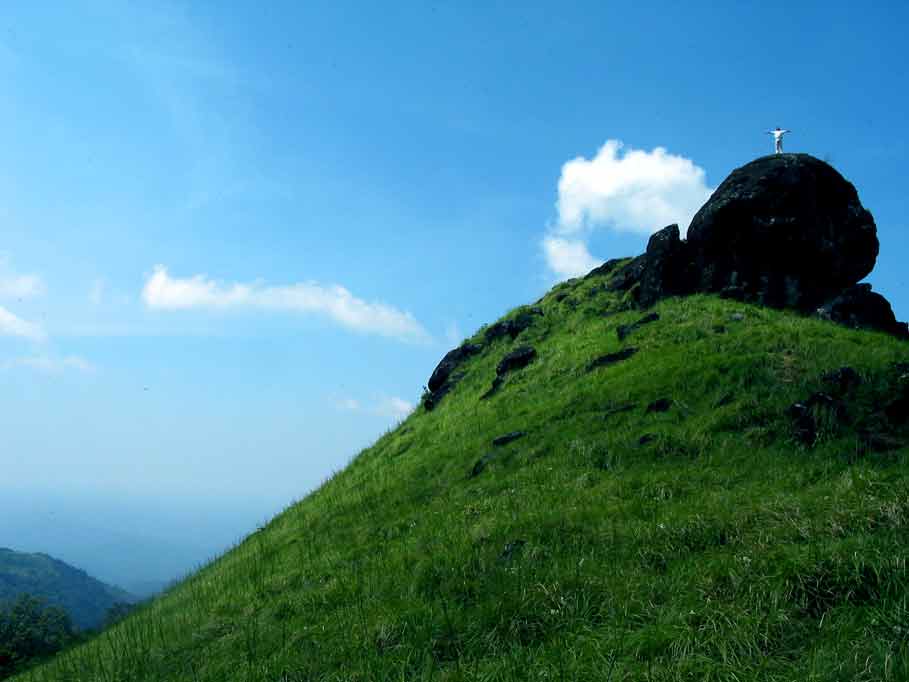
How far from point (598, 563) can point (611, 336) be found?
18250mm

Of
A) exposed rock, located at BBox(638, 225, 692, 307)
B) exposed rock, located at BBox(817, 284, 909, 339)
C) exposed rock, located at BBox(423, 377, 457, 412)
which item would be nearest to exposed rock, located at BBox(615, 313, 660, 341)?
exposed rock, located at BBox(638, 225, 692, 307)

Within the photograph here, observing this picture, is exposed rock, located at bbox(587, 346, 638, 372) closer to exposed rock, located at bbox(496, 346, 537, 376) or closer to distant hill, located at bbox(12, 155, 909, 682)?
distant hill, located at bbox(12, 155, 909, 682)

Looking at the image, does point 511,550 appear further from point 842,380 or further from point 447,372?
point 447,372

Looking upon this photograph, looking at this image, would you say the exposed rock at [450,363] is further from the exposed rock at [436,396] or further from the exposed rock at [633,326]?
the exposed rock at [633,326]

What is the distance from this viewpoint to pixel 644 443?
52.3 feet

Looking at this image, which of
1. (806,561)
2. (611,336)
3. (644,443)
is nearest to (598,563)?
(806,561)

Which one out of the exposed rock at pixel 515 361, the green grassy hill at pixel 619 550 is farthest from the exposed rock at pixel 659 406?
the exposed rock at pixel 515 361

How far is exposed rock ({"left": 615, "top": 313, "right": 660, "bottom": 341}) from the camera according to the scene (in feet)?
87.3

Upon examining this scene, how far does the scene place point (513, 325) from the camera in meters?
35.2

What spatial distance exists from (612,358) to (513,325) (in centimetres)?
1136

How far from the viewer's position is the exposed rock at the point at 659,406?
18117mm

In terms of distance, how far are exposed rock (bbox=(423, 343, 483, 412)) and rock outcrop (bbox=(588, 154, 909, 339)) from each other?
32.7 feet

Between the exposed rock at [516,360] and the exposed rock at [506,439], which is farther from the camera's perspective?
the exposed rock at [516,360]

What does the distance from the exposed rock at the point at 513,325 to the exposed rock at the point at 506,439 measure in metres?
15.0
